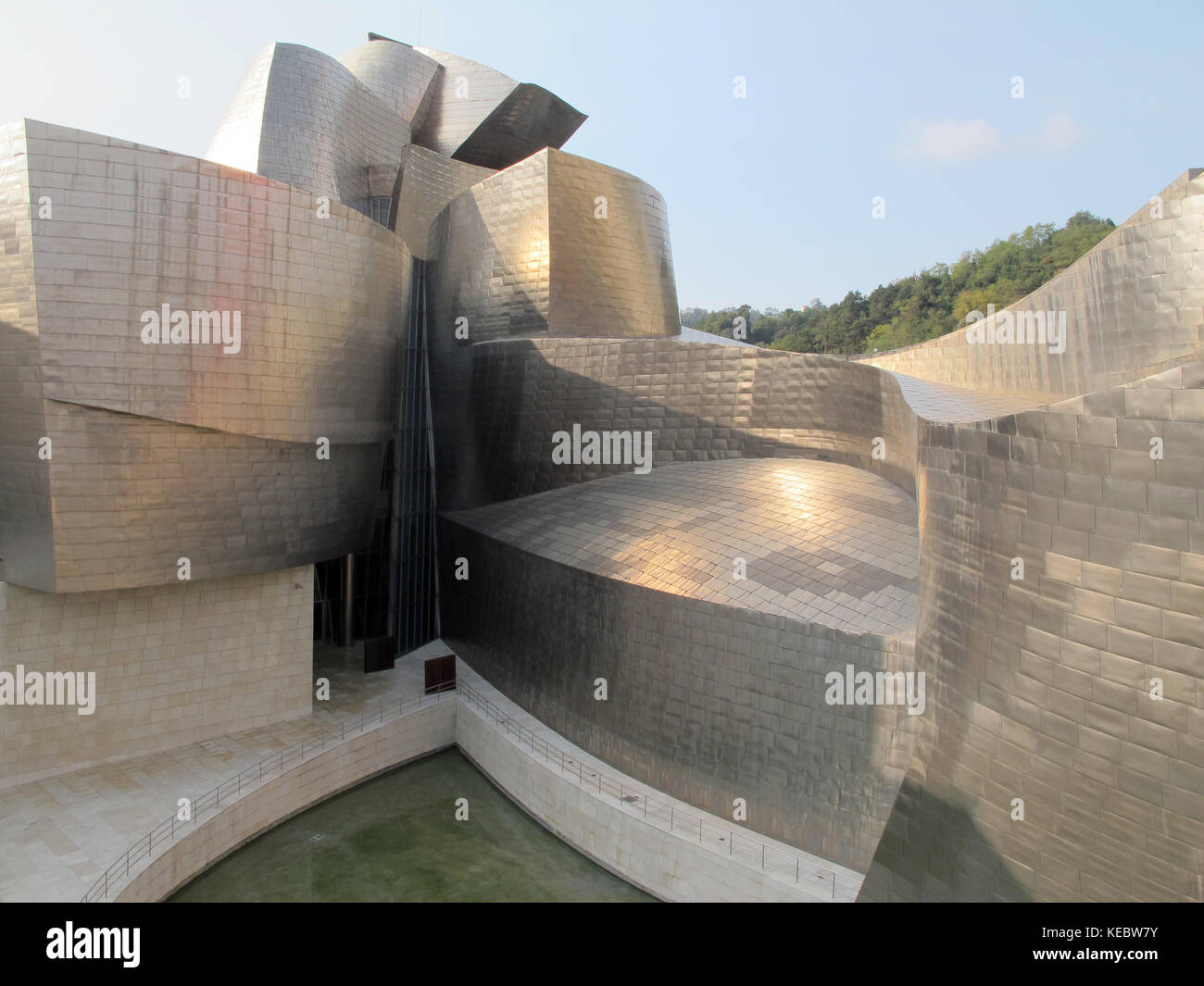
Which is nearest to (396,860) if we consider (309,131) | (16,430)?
(16,430)

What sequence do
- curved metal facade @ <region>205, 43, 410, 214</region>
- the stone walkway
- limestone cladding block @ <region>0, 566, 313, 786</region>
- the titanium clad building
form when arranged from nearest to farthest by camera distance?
the titanium clad building
the stone walkway
limestone cladding block @ <region>0, 566, 313, 786</region>
curved metal facade @ <region>205, 43, 410, 214</region>

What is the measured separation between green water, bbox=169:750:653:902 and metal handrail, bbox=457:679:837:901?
3.24 ft

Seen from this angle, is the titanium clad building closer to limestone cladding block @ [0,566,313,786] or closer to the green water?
limestone cladding block @ [0,566,313,786]

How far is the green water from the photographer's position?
10.8 meters

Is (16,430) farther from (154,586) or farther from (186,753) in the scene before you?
(186,753)

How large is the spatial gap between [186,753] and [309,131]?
47.5ft

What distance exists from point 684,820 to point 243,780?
21.2 ft

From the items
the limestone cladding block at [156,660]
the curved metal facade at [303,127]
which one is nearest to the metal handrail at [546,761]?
the limestone cladding block at [156,660]

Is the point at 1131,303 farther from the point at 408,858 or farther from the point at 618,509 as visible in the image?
the point at 408,858

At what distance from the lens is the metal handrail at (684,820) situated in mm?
9297

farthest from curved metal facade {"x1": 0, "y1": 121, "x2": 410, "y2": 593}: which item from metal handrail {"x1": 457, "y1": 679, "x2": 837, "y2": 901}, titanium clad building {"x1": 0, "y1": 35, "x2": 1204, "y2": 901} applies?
metal handrail {"x1": 457, "y1": 679, "x2": 837, "y2": 901}

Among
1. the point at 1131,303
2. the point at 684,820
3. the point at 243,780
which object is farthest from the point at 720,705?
the point at 1131,303

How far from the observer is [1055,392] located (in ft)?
50.0
